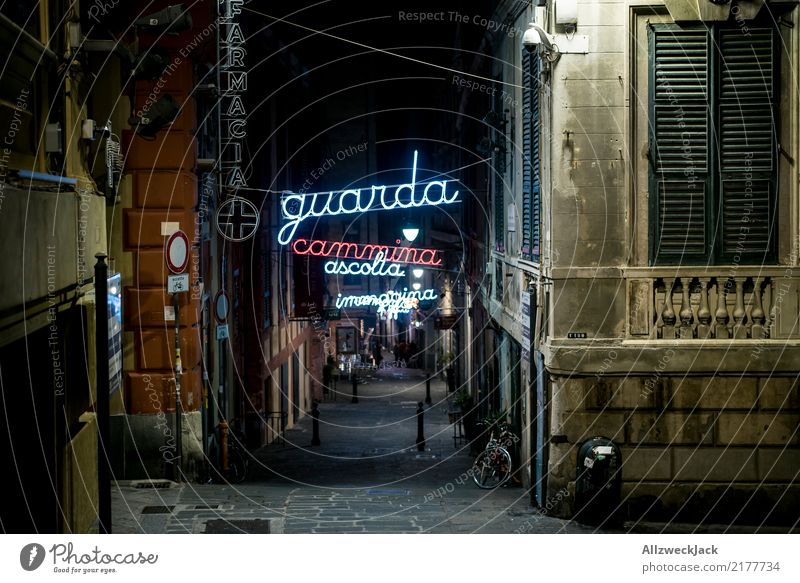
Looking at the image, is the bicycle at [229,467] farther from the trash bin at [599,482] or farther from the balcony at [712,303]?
the balcony at [712,303]

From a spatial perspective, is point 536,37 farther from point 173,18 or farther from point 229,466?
point 229,466

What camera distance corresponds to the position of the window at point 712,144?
42.9 feet

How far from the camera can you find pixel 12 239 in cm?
830

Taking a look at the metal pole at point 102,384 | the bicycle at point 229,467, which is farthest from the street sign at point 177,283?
the metal pole at point 102,384

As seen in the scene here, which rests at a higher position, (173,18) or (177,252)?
(173,18)

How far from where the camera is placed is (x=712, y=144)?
13156mm

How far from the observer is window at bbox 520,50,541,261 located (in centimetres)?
1533

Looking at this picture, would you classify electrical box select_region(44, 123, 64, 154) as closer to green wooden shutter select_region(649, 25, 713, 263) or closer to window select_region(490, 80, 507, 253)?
green wooden shutter select_region(649, 25, 713, 263)

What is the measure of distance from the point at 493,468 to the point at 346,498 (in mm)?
2800

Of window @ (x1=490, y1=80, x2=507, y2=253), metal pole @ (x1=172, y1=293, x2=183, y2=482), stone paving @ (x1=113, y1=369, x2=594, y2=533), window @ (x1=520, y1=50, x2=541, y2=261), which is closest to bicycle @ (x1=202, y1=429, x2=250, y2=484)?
stone paving @ (x1=113, y1=369, x2=594, y2=533)

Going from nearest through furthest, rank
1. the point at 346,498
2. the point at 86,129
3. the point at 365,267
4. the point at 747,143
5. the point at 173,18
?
the point at 86,129 → the point at 747,143 → the point at 173,18 → the point at 346,498 → the point at 365,267

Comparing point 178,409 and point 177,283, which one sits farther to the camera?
point 178,409

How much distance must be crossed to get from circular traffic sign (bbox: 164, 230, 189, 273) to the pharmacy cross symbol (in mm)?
4175

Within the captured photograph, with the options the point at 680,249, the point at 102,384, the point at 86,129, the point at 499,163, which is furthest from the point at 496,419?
the point at 102,384
